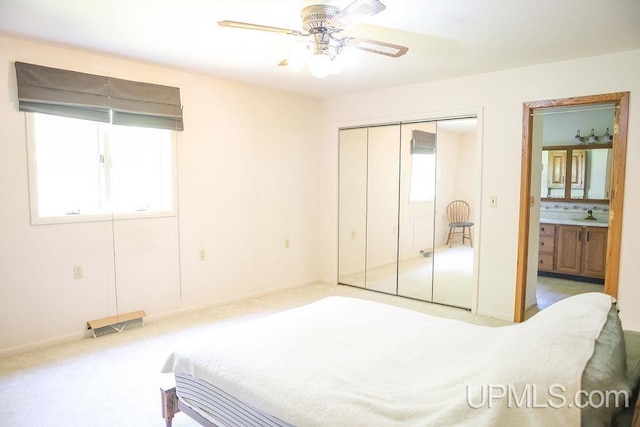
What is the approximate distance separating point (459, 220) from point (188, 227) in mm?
2890

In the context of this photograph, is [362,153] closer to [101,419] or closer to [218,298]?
[218,298]

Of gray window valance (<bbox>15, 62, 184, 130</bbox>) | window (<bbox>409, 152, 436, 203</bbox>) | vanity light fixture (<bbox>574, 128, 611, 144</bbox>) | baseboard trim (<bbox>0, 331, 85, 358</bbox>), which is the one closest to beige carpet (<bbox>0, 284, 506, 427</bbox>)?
baseboard trim (<bbox>0, 331, 85, 358</bbox>)

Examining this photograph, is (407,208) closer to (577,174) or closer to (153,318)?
(577,174)

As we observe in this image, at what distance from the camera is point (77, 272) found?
11.1 ft

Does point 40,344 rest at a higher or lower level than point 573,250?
lower

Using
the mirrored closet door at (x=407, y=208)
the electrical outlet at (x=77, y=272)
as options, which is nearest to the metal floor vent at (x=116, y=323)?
the electrical outlet at (x=77, y=272)

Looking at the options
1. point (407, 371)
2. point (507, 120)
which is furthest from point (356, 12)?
point (507, 120)

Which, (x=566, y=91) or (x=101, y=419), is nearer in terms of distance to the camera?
(x=101, y=419)

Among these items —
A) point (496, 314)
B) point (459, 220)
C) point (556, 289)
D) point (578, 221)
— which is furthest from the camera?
point (578, 221)

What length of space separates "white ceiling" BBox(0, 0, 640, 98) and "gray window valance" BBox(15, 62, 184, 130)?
251 mm

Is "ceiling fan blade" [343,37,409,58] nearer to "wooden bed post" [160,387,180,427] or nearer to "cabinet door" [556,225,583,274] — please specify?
"wooden bed post" [160,387,180,427]

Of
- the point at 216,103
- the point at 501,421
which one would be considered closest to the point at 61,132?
the point at 216,103

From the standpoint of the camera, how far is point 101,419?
2.24 m

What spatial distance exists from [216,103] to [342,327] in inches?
117
